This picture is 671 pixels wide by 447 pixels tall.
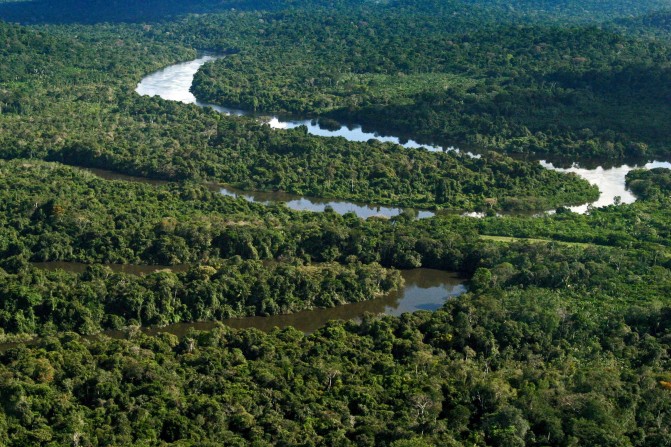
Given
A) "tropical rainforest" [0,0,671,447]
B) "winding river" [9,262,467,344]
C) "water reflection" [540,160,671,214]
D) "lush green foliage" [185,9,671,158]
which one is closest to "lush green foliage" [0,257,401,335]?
"tropical rainforest" [0,0,671,447]

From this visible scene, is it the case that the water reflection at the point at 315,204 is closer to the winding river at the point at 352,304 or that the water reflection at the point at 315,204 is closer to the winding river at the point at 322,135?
the winding river at the point at 322,135

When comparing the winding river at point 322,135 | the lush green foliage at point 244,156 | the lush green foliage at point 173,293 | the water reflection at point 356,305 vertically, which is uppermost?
the lush green foliage at point 173,293

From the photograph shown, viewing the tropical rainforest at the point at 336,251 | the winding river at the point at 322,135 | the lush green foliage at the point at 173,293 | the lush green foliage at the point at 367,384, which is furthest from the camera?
the winding river at the point at 322,135

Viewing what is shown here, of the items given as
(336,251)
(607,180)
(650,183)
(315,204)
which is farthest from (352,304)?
(607,180)

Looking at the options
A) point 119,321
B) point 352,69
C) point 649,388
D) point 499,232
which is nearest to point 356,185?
point 499,232

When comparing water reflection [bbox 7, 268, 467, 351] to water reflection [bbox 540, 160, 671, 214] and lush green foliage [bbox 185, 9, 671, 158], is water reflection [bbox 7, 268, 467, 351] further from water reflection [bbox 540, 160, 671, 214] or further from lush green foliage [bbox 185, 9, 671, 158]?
lush green foliage [bbox 185, 9, 671, 158]

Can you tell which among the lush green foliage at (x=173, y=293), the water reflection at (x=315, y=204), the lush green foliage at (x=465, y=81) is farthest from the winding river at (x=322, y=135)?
the lush green foliage at (x=173, y=293)
